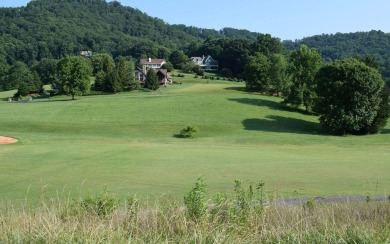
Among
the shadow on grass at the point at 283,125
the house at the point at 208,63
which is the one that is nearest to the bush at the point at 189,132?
the shadow on grass at the point at 283,125

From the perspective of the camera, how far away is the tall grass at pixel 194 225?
22.4ft

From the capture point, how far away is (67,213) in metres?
8.98

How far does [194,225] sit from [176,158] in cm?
1797

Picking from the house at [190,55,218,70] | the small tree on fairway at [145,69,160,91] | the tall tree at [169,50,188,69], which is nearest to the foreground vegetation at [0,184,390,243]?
the small tree on fairway at [145,69,160,91]

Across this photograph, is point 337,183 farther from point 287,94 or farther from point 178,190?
point 287,94

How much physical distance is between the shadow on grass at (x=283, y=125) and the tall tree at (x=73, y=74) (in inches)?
1357

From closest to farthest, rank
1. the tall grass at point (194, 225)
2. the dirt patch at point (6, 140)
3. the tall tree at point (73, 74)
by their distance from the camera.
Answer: the tall grass at point (194, 225)
the dirt patch at point (6, 140)
the tall tree at point (73, 74)

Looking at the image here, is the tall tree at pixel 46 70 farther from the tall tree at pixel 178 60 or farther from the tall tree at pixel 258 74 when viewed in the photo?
the tall tree at pixel 258 74

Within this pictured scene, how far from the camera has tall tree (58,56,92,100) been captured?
75938 millimetres

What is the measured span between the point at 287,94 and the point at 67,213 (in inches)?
2452

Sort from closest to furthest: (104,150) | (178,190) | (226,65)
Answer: (178,190)
(104,150)
(226,65)

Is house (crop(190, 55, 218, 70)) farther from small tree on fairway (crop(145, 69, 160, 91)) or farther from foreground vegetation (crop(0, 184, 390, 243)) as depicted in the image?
foreground vegetation (crop(0, 184, 390, 243))

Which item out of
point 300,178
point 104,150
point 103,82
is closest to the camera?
point 300,178

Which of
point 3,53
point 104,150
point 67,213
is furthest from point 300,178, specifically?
point 3,53
